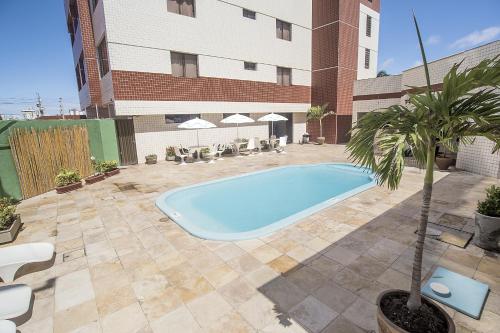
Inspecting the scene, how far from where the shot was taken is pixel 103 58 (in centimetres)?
1486

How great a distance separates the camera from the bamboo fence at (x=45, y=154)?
28.2 ft

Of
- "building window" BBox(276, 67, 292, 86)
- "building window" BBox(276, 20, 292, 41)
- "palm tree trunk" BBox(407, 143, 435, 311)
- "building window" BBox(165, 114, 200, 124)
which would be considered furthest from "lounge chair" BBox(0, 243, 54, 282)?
"building window" BBox(276, 20, 292, 41)

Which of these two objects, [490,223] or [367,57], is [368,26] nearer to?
[367,57]

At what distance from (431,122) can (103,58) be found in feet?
56.9

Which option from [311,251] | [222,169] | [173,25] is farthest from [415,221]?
[173,25]

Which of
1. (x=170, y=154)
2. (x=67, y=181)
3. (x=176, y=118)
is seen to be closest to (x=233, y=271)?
(x=67, y=181)

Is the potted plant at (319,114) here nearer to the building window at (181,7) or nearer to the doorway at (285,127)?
the doorway at (285,127)

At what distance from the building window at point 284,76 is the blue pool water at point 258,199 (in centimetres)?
1020

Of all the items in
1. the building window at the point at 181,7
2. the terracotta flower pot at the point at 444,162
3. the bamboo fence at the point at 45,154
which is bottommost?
the terracotta flower pot at the point at 444,162

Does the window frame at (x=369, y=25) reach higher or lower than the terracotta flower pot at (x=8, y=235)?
higher

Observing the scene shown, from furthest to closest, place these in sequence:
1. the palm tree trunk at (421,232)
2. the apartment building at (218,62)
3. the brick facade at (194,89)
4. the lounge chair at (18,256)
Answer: the apartment building at (218,62), the brick facade at (194,89), the lounge chair at (18,256), the palm tree trunk at (421,232)

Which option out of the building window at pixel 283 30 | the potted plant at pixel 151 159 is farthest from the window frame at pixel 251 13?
the potted plant at pixel 151 159

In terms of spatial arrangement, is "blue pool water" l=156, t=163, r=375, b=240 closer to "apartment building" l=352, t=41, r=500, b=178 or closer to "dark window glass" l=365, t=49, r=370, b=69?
"apartment building" l=352, t=41, r=500, b=178

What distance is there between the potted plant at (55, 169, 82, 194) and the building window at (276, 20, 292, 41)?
17.7m
